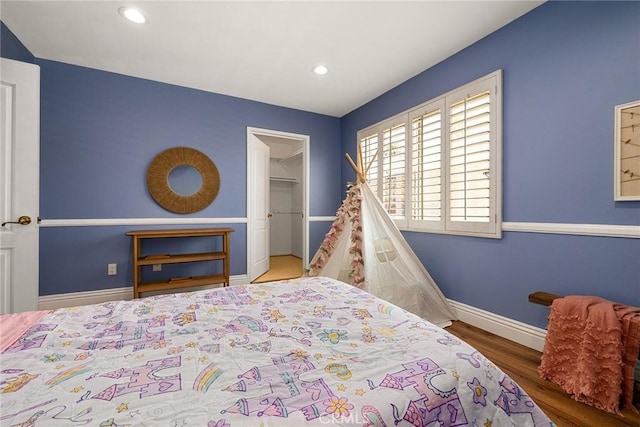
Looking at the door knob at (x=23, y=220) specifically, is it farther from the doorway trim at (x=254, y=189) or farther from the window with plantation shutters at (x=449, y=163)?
the window with plantation shutters at (x=449, y=163)

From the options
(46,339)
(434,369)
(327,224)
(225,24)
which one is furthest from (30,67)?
(327,224)

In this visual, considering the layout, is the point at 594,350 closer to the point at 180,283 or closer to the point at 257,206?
the point at 180,283

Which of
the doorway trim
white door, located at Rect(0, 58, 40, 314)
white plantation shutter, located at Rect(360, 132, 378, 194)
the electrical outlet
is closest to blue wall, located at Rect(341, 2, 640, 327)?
white plantation shutter, located at Rect(360, 132, 378, 194)

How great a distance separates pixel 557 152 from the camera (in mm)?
1931

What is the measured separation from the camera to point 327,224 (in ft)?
14.3

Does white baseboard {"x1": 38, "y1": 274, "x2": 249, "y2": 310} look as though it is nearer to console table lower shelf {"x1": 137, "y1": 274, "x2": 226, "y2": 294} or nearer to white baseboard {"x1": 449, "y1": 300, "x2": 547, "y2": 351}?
console table lower shelf {"x1": 137, "y1": 274, "x2": 226, "y2": 294}

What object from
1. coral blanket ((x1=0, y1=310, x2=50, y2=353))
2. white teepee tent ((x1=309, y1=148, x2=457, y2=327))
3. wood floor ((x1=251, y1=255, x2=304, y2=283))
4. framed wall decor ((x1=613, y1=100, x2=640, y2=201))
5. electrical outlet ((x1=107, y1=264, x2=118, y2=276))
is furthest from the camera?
wood floor ((x1=251, y1=255, x2=304, y2=283))

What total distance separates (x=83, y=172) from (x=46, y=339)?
2.57 meters

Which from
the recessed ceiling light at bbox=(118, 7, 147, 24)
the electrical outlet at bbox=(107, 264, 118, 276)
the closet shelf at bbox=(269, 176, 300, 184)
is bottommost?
the electrical outlet at bbox=(107, 264, 118, 276)

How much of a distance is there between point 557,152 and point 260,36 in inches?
95.6

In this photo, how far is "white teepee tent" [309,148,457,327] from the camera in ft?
8.38

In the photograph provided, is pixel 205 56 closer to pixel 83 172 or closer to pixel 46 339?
pixel 83 172

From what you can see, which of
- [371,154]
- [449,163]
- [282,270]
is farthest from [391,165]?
[282,270]

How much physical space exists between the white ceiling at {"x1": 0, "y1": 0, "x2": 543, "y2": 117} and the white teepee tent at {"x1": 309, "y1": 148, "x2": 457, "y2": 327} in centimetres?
119
